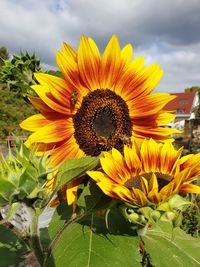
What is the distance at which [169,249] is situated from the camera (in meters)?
0.75

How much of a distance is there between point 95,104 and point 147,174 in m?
0.28

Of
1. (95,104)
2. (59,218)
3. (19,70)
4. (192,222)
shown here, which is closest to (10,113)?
(192,222)

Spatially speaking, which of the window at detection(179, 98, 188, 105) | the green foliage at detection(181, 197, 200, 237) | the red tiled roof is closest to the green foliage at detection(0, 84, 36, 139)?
the green foliage at detection(181, 197, 200, 237)

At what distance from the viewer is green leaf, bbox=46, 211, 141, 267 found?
2.14 feet

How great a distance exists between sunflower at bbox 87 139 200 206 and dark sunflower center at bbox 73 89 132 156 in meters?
0.12

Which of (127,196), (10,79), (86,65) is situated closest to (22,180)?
(127,196)

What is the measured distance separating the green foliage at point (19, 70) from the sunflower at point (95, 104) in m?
0.20

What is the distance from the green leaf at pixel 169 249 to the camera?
720 mm

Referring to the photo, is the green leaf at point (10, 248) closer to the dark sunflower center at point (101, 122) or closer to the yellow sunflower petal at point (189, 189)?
the dark sunflower center at point (101, 122)

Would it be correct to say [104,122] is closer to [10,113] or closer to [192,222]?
[192,222]

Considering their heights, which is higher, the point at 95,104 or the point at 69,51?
the point at 69,51

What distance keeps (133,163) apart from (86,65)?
0.91 feet

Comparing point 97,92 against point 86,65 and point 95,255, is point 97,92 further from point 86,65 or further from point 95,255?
point 95,255

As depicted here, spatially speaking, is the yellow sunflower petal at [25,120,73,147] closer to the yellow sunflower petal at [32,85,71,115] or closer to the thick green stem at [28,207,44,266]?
the yellow sunflower petal at [32,85,71,115]
